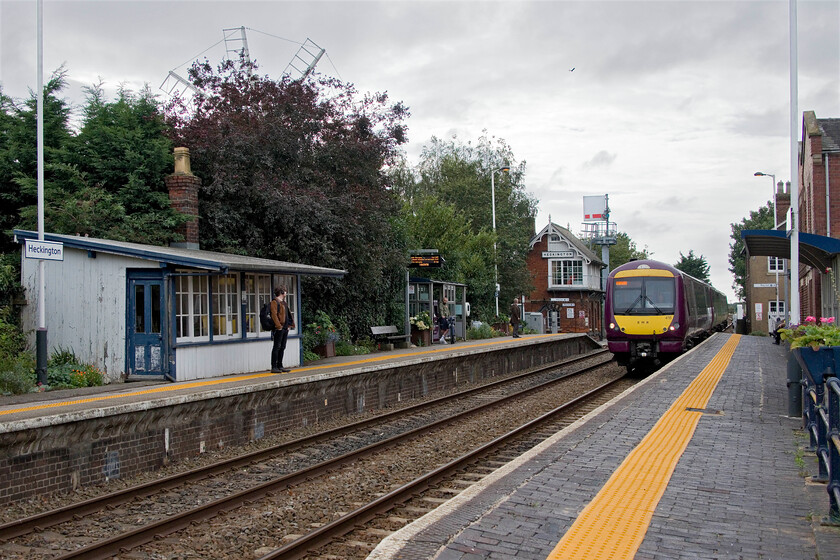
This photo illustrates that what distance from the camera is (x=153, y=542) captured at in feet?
20.4

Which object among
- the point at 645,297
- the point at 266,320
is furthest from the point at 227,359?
the point at 645,297

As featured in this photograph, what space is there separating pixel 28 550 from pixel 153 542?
0.97m

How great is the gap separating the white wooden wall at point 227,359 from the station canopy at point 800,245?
32.6ft

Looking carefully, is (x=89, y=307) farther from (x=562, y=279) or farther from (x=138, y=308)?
(x=562, y=279)

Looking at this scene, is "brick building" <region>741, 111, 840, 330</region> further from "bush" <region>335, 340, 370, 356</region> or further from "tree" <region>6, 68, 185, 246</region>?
"tree" <region>6, 68, 185, 246</region>

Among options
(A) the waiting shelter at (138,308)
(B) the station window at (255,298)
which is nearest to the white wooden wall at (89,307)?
(A) the waiting shelter at (138,308)

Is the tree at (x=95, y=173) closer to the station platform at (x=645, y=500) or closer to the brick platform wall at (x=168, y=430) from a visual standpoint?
the brick platform wall at (x=168, y=430)

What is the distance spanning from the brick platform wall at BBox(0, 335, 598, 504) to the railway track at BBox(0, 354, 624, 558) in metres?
0.87

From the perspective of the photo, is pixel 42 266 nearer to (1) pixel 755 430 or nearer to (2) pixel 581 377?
(1) pixel 755 430

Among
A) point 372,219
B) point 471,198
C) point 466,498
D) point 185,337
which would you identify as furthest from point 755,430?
point 471,198

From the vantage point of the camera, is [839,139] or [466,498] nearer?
[466,498]

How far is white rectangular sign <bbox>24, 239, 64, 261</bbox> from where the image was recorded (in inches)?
467

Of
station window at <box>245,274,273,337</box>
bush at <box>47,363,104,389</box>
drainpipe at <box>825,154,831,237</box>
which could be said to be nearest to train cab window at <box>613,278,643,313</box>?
station window at <box>245,274,273,337</box>

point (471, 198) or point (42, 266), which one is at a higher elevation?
point (471, 198)
